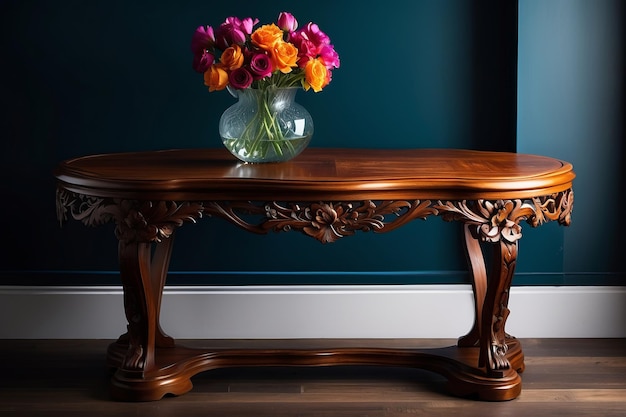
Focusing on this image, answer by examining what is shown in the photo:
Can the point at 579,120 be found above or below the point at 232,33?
below

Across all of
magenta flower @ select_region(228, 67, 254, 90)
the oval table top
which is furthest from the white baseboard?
magenta flower @ select_region(228, 67, 254, 90)

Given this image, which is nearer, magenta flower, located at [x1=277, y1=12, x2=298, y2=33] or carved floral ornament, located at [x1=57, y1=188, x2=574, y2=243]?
carved floral ornament, located at [x1=57, y1=188, x2=574, y2=243]

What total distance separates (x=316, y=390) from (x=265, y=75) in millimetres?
994

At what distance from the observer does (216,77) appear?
8.64 ft

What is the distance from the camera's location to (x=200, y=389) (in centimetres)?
282

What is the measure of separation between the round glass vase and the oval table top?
0.13ft

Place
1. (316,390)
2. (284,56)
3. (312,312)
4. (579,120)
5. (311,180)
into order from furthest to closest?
1. (312,312)
2. (579,120)
3. (316,390)
4. (284,56)
5. (311,180)

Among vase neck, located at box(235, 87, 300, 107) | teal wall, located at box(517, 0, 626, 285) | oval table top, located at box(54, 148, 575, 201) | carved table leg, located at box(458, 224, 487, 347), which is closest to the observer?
oval table top, located at box(54, 148, 575, 201)

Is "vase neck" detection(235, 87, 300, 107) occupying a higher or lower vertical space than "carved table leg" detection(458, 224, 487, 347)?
higher

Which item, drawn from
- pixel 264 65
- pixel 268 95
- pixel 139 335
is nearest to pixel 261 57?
pixel 264 65

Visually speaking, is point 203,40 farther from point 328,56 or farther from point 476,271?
point 476,271

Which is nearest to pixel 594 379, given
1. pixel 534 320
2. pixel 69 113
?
pixel 534 320

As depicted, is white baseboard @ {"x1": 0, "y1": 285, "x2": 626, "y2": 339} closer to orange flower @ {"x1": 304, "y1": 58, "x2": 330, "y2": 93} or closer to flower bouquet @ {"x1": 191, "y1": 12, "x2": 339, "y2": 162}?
flower bouquet @ {"x1": 191, "y1": 12, "x2": 339, "y2": 162}

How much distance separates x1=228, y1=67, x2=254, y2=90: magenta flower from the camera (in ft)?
8.59
